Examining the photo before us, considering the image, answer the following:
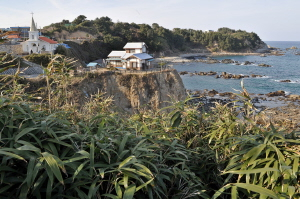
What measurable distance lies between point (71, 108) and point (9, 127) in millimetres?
1352

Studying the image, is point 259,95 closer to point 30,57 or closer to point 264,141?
point 30,57

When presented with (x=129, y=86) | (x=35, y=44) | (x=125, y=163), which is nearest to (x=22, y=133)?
(x=125, y=163)

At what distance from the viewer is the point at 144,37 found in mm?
63094

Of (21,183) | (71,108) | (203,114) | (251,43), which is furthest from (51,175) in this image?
(251,43)

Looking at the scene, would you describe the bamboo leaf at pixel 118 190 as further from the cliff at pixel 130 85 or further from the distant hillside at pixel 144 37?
the distant hillside at pixel 144 37

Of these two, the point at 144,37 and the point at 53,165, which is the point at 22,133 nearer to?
the point at 53,165

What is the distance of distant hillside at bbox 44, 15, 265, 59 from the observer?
2074 inches

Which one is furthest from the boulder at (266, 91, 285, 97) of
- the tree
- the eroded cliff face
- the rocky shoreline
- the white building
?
the tree

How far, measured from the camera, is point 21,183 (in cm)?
187

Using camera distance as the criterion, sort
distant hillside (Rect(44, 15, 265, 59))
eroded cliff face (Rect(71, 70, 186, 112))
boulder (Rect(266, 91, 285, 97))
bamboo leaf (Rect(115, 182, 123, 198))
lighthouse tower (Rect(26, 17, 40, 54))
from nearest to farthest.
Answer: bamboo leaf (Rect(115, 182, 123, 198)) < eroded cliff face (Rect(71, 70, 186, 112)) < lighthouse tower (Rect(26, 17, 40, 54)) < boulder (Rect(266, 91, 285, 97)) < distant hillside (Rect(44, 15, 265, 59))

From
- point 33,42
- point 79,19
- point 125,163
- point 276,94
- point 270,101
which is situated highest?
point 79,19

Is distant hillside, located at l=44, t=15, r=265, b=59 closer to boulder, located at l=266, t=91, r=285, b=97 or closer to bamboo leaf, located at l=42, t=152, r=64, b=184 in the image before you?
boulder, located at l=266, t=91, r=285, b=97

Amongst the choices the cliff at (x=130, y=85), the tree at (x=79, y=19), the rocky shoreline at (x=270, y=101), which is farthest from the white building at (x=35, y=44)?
A: the tree at (x=79, y=19)

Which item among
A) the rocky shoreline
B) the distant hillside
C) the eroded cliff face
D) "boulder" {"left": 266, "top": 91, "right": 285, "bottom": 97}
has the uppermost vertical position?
the distant hillside
